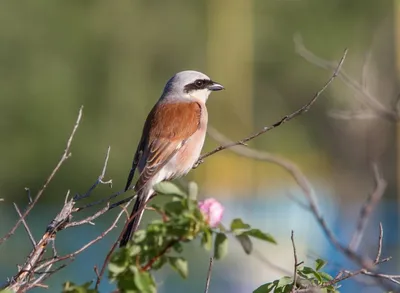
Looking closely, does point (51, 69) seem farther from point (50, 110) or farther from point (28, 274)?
point (28, 274)

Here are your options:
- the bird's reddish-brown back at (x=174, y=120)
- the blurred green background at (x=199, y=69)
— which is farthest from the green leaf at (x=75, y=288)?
the blurred green background at (x=199, y=69)

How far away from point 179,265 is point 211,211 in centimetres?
14

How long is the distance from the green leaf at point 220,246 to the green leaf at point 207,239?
0.03 meters

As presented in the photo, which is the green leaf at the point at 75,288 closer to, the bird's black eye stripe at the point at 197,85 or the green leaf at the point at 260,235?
the green leaf at the point at 260,235

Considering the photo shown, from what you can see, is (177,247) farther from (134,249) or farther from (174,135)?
(174,135)

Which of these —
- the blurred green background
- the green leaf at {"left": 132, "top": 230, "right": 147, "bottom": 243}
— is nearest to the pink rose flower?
the green leaf at {"left": 132, "top": 230, "right": 147, "bottom": 243}

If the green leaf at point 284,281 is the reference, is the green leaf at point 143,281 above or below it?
above

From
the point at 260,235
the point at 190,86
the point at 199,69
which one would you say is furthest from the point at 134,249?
the point at 199,69

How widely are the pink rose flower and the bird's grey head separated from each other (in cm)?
290

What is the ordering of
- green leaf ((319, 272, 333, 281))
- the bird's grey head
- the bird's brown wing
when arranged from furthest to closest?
the bird's grey head
the bird's brown wing
green leaf ((319, 272, 333, 281))

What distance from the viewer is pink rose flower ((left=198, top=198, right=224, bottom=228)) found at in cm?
208

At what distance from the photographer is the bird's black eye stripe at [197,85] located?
5.00 metres

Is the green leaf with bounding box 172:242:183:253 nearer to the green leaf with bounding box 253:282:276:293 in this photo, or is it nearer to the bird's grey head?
the green leaf with bounding box 253:282:276:293

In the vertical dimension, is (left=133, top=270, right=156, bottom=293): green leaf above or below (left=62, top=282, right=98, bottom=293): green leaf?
above
